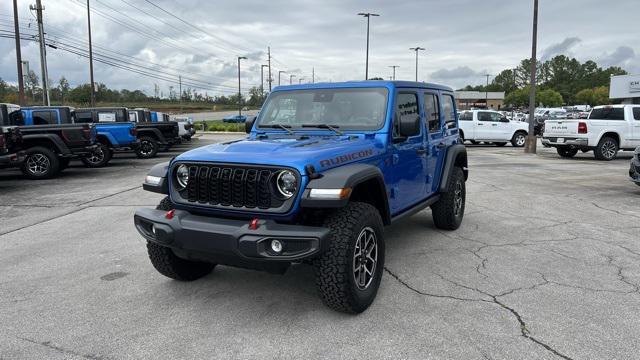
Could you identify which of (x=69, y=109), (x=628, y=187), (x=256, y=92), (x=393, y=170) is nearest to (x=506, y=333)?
(x=393, y=170)

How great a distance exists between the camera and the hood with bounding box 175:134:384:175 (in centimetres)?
352

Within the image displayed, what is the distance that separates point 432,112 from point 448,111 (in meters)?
0.77

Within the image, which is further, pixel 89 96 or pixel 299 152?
pixel 89 96

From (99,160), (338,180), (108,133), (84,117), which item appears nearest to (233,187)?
(338,180)

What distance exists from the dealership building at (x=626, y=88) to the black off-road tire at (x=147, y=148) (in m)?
50.4

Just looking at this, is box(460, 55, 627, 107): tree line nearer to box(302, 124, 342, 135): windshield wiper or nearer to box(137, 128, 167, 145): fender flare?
box(137, 128, 167, 145): fender flare

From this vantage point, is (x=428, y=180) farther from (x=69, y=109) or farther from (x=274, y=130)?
(x=69, y=109)

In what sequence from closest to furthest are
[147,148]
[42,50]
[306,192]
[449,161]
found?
[306,192] → [449,161] → [147,148] → [42,50]

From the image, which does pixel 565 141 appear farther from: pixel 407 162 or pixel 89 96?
pixel 89 96

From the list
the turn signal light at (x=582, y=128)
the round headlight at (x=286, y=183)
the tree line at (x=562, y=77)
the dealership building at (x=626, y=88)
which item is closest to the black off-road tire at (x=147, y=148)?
the turn signal light at (x=582, y=128)

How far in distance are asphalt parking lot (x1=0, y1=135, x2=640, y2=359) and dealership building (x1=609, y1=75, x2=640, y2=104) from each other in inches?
2048

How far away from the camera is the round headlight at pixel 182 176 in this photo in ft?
12.8

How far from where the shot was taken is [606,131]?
15.8 m

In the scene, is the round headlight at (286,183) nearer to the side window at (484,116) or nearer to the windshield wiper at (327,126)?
the windshield wiper at (327,126)
